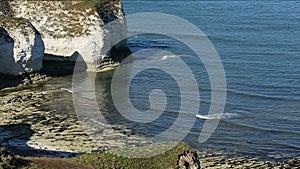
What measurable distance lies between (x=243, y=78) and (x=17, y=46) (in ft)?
63.7

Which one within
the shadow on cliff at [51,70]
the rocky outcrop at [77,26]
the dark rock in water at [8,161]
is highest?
the rocky outcrop at [77,26]

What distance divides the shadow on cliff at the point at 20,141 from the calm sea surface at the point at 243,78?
645cm

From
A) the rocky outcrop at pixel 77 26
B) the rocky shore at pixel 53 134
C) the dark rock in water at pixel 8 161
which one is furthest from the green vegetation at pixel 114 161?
the rocky outcrop at pixel 77 26

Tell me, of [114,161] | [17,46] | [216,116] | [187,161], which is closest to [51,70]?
[17,46]

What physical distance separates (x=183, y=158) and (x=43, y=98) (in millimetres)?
24527

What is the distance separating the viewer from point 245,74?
53.9 m

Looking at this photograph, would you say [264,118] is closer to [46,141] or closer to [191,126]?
[191,126]

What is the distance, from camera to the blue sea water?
38750 mm

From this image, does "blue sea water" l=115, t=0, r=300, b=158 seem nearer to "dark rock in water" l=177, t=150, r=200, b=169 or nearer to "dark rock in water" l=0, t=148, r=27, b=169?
"dark rock in water" l=177, t=150, r=200, b=169

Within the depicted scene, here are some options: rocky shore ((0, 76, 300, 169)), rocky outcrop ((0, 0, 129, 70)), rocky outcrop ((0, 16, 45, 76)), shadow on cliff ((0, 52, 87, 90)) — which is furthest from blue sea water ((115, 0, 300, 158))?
rocky outcrop ((0, 16, 45, 76))

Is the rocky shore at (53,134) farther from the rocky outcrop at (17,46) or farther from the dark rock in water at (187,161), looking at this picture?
the dark rock in water at (187,161)

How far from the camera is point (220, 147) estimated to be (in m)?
36.8

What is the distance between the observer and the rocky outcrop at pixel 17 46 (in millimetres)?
51188

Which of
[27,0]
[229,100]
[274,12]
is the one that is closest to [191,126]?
[229,100]
